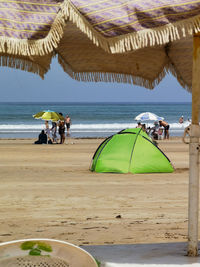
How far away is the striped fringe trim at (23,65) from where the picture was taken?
395 cm

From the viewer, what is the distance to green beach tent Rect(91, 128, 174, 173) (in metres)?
12.3

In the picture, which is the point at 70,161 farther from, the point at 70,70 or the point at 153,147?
the point at 70,70

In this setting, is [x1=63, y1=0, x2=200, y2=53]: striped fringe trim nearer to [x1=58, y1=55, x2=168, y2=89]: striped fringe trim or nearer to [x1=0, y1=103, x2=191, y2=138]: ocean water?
[x1=58, y1=55, x2=168, y2=89]: striped fringe trim

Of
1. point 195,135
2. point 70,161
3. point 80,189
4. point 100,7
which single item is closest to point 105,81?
point 195,135

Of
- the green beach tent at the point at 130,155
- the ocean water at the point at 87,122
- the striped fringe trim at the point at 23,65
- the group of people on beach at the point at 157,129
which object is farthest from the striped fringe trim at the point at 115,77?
the ocean water at the point at 87,122

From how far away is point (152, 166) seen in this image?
12.5 m

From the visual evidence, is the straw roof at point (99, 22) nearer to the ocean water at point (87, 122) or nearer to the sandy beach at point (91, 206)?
the sandy beach at point (91, 206)

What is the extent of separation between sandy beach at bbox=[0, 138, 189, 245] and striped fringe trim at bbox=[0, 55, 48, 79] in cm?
234

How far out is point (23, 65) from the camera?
4.13 m

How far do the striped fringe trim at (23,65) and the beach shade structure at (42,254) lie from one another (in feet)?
4.50

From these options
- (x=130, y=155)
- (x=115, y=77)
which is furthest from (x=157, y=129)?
(x=115, y=77)

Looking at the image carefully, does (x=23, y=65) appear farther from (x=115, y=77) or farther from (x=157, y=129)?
(x=157, y=129)

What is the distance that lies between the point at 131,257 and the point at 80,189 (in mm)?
5347

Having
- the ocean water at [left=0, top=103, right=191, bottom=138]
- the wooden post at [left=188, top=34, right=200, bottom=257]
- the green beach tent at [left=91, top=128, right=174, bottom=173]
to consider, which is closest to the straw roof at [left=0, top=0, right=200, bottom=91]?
the wooden post at [left=188, top=34, right=200, bottom=257]
